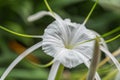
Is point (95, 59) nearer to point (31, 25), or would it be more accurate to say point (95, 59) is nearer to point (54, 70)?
point (54, 70)

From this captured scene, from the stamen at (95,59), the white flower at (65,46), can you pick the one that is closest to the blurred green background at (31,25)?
the white flower at (65,46)

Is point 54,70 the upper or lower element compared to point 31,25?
lower

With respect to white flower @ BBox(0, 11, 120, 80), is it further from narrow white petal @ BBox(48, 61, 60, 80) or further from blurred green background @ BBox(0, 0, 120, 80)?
blurred green background @ BBox(0, 0, 120, 80)

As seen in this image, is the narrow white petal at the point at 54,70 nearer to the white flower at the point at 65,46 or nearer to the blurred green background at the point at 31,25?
the white flower at the point at 65,46

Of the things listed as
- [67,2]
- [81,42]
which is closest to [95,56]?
[81,42]

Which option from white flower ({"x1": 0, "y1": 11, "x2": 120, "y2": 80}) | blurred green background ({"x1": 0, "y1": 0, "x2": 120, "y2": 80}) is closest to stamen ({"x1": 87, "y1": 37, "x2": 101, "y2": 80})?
white flower ({"x1": 0, "y1": 11, "x2": 120, "y2": 80})

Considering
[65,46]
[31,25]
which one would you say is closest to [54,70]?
[65,46]

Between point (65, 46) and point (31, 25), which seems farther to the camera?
point (31, 25)
